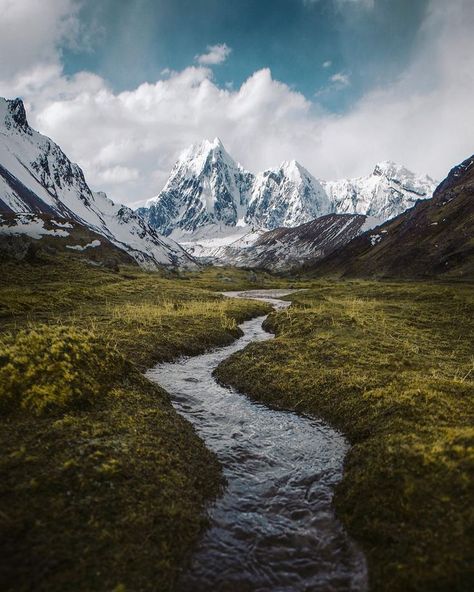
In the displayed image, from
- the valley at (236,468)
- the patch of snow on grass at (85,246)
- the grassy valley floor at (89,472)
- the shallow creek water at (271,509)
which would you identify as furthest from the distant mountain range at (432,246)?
the patch of snow on grass at (85,246)

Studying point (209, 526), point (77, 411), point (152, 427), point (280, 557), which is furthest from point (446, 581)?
point (77, 411)

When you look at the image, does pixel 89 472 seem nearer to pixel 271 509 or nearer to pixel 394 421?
pixel 271 509

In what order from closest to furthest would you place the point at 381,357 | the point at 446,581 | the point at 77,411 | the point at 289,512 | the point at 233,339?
the point at 446,581
the point at 289,512
the point at 77,411
the point at 381,357
the point at 233,339

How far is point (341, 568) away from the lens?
7.99 metres

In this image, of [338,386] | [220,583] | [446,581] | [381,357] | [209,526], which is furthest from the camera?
[381,357]

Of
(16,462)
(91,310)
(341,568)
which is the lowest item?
(341,568)

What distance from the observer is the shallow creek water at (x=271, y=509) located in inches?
305

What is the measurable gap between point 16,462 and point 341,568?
7579mm

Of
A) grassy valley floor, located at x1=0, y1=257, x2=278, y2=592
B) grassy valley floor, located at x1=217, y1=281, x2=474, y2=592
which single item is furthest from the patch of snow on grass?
grassy valley floor, located at x1=0, y1=257, x2=278, y2=592

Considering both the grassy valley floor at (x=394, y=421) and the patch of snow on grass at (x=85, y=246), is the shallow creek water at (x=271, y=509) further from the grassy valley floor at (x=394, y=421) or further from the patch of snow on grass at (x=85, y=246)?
the patch of snow on grass at (x=85, y=246)

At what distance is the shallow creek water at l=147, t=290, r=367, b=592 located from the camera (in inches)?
305

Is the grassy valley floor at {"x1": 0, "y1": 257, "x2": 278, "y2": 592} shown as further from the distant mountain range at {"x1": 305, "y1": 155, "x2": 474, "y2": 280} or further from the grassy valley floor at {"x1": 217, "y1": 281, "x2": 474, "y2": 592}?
the distant mountain range at {"x1": 305, "y1": 155, "x2": 474, "y2": 280}

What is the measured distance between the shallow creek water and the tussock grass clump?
378 cm

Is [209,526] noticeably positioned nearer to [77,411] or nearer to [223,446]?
[223,446]
